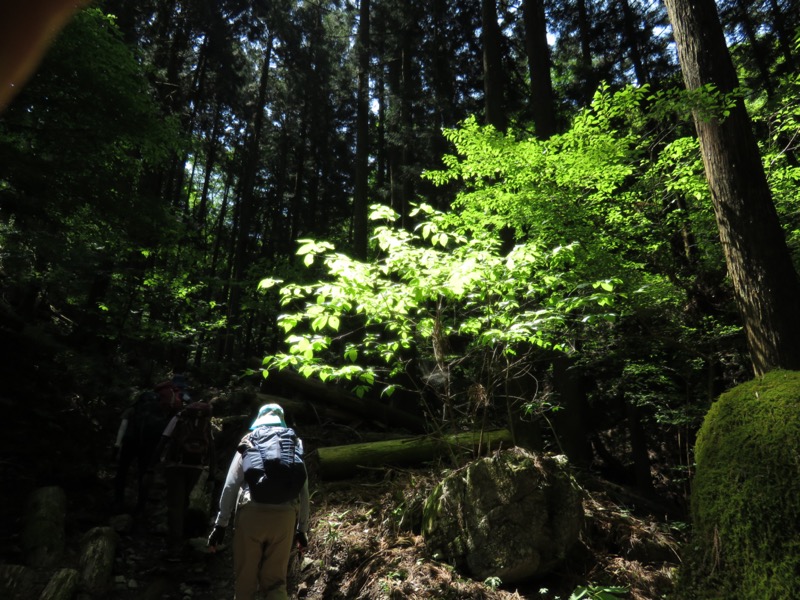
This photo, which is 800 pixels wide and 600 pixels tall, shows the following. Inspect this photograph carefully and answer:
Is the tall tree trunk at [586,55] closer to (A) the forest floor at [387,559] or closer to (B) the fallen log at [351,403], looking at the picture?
(B) the fallen log at [351,403]

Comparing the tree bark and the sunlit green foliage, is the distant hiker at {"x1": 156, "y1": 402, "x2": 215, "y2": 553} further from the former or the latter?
the sunlit green foliage

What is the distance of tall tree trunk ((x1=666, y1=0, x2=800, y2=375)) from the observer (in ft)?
12.6

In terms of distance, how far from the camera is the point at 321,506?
6562 mm

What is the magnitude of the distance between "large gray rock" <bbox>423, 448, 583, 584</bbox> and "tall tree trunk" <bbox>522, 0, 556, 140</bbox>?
6747mm

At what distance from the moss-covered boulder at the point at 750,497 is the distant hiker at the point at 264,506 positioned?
117 inches

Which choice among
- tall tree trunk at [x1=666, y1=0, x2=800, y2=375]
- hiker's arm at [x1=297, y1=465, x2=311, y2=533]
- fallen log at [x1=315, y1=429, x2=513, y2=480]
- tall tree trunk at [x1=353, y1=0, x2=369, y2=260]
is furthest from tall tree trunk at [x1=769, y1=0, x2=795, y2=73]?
hiker's arm at [x1=297, y1=465, x2=311, y2=533]

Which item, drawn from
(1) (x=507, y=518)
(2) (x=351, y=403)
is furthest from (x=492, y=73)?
(1) (x=507, y=518)

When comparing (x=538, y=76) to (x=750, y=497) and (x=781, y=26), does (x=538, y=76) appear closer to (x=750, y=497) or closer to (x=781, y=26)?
(x=750, y=497)

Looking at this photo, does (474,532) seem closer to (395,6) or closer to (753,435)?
(753,435)

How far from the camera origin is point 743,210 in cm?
421

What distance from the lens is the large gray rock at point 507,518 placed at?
4430 millimetres

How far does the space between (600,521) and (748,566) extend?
2974 mm

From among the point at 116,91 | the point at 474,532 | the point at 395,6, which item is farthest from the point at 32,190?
the point at 395,6

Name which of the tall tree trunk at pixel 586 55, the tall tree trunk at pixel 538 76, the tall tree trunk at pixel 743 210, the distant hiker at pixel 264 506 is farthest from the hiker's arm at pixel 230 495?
the tall tree trunk at pixel 586 55
